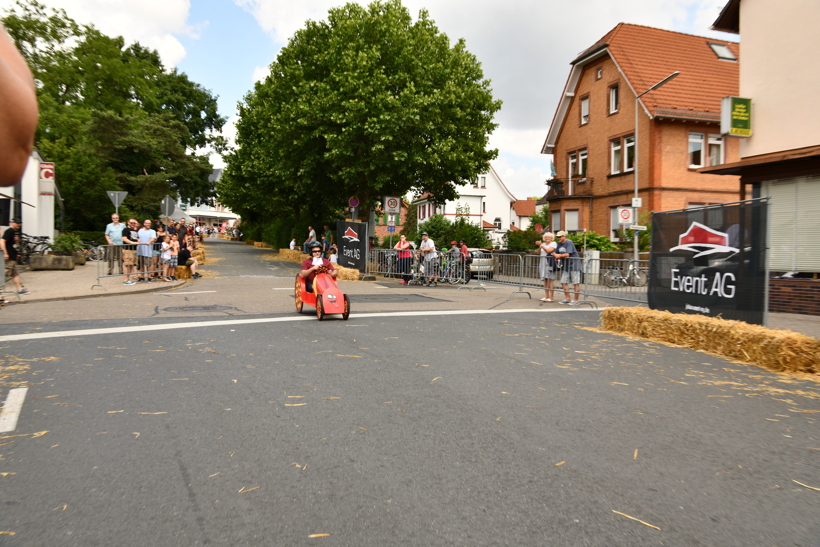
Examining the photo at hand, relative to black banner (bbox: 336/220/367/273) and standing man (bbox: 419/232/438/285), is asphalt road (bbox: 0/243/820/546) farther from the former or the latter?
black banner (bbox: 336/220/367/273)


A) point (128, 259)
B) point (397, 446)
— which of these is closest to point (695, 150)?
point (128, 259)

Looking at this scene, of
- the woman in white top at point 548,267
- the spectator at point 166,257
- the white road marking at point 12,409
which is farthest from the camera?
the spectator at point 166,257

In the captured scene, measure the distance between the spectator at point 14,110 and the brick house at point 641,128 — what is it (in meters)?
30.4

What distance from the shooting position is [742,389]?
6.41 metres

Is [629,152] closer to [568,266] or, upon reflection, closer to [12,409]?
[568,266]

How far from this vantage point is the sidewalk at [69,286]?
14422mm

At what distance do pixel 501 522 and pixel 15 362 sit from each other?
20.4 ft

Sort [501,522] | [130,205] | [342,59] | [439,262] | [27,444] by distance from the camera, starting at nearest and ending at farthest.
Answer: [501,522]
[27,444]
[439,262]
[342,59]
[130,205]

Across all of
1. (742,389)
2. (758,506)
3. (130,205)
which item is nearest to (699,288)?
(742,389)

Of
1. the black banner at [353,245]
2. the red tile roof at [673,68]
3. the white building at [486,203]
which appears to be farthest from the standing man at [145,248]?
the white building at [486,203]

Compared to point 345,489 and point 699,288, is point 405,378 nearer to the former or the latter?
point 345,489

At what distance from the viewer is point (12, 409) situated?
502cm

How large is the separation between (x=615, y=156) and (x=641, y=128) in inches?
106

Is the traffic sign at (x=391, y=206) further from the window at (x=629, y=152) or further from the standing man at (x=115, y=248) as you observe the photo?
the window at (x=629, y=152)
